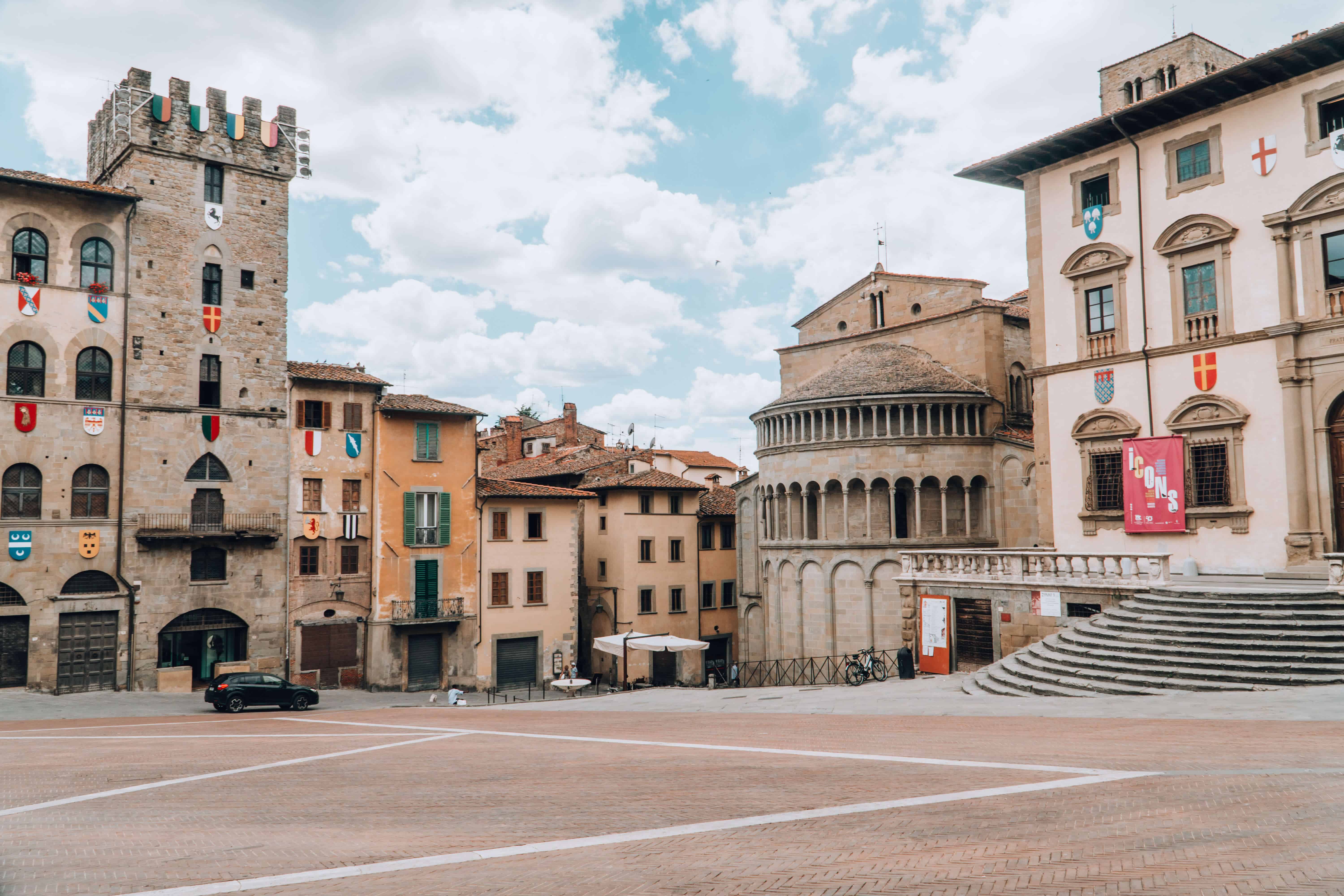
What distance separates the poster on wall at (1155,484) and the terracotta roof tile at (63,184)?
35.3 meters

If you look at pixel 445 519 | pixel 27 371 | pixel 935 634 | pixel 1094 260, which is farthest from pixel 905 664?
pixel 27 371

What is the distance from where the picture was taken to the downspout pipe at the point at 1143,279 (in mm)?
28016

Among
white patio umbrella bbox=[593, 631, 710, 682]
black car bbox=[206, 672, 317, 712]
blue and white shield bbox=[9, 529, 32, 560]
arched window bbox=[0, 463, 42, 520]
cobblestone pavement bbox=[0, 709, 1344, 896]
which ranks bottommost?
black car bbox=[206, 672, 317, 712]

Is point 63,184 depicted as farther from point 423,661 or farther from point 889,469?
point 889,469

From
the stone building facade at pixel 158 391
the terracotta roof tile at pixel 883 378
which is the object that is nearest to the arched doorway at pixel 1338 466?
the terracotta roof tile at pixel 883 378

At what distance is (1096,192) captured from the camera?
29.8m

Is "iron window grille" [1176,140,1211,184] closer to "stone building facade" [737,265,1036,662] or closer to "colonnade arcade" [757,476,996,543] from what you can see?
"stone building facade" [737,265,1036,662]

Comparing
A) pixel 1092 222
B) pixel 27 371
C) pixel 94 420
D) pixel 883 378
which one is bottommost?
pixel 94 420

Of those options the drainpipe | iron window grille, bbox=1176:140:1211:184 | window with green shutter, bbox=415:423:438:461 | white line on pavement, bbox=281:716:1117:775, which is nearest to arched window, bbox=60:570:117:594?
the drainpipe

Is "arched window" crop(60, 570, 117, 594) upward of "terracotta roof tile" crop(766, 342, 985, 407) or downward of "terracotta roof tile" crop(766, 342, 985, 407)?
downward

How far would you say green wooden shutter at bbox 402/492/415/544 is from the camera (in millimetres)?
41344

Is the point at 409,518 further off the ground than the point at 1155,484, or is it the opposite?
the point at 1155,484

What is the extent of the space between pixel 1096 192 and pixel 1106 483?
898 centimetres

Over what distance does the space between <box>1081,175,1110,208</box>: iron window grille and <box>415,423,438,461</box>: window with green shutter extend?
27342 mm
